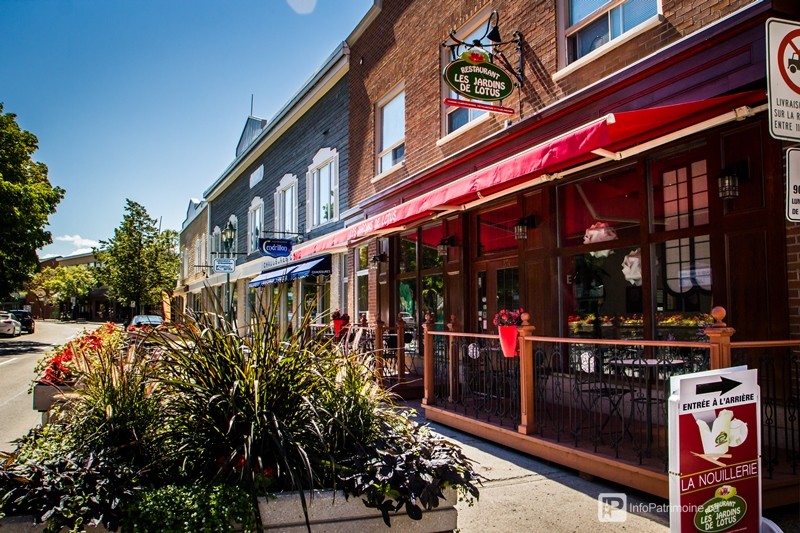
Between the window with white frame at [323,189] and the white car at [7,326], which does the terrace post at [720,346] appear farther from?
the white car at [7,326]

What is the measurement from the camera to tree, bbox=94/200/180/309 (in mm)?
30531

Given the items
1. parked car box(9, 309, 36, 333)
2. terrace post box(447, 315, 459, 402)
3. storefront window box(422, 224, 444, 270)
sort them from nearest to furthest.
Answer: terrace post box(447, 315, 459, 402) → storefront window box(422, 224, 444, 270) → parked car box(9, 309, 36, 333)

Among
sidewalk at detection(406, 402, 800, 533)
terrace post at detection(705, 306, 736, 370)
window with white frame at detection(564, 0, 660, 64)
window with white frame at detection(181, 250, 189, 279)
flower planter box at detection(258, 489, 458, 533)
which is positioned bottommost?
sidewalk at detection(406, 402, 800, 533)

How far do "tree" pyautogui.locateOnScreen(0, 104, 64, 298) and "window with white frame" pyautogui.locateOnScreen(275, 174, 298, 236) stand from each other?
9.52 m

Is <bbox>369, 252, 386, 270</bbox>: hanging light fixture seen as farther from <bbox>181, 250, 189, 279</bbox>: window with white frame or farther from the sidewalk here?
<bbox>181, 250, 189, 279</bbox>: window with white frame

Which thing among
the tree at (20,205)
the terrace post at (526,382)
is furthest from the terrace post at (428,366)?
the tree at (20,205)

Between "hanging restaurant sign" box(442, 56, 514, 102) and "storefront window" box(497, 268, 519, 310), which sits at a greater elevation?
"hanging restaurant sign" box(442, 56, 514, 102)

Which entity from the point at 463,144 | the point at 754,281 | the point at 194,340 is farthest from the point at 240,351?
the point at 463,144

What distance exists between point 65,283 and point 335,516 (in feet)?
297

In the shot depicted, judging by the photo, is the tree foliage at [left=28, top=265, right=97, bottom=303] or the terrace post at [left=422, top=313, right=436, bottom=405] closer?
the terrace post at [left=422, top=313, right=436, bottom=405]

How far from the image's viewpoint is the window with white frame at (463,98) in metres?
9.90

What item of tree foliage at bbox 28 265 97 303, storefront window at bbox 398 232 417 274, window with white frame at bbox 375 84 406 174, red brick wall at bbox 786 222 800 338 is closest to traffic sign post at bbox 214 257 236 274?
window with white frame at bbox 375 84 406 174

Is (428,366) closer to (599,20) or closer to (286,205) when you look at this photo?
(599,20)

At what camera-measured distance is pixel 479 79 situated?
8391 mm
